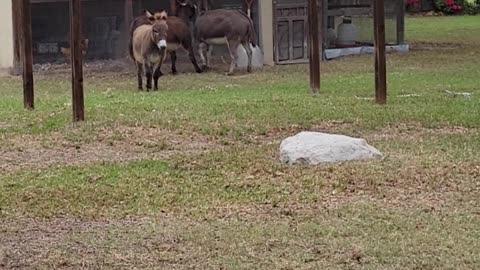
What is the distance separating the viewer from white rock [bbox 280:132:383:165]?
8.58 meters

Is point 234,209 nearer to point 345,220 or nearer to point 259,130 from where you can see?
point 345,220

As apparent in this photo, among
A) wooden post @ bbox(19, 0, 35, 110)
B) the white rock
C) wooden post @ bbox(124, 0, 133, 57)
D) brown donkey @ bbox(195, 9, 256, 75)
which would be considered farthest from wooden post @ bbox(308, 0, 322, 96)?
wooden post @ bbox(124, 0, 133, 57)

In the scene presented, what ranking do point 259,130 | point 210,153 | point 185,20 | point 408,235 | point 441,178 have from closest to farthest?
point 408,235 → point 441,178 → point 210,153 → point 259,130 → point 185,20

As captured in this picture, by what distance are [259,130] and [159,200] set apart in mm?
3633

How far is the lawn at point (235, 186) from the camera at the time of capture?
5.89 metres

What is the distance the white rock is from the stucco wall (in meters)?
11.6

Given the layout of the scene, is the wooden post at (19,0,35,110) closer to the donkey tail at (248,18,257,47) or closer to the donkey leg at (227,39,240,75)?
the donkey leg at (227,39,240,75)

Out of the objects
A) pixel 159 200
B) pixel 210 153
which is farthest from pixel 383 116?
pixel 159 200

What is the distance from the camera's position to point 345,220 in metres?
6.64

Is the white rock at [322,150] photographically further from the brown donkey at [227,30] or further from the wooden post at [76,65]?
the brown donkey at [227,30]

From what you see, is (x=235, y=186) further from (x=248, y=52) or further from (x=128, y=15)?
(x=128, y=15)

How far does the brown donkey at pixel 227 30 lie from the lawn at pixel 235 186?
5.03 m

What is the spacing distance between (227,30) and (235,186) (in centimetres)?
1176

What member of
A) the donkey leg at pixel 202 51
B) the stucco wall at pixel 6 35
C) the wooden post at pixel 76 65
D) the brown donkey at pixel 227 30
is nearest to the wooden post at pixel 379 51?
the wooden post at pixel 76 65
